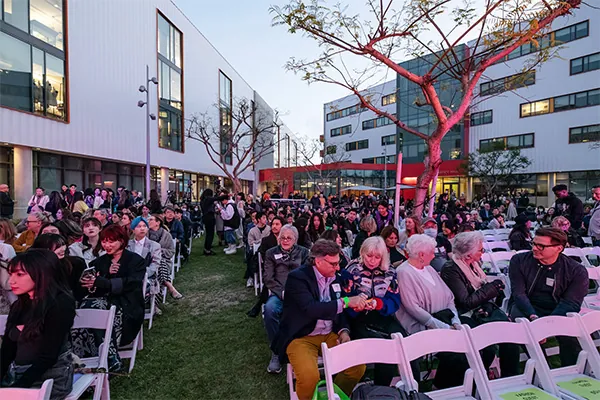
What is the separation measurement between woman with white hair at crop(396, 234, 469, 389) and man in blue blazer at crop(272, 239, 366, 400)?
21.8 inches

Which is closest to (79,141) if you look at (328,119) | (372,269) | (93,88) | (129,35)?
(93,88)

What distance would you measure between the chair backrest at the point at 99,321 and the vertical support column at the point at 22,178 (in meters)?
13.3

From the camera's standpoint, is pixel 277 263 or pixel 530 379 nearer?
pixel 530 379

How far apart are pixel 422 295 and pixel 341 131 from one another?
45365mm

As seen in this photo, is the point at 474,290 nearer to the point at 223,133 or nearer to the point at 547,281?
the point at 547,281

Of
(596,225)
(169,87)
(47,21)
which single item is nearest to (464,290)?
(596,225)

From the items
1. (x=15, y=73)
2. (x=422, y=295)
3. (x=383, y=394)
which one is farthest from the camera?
(x=15, y=73)

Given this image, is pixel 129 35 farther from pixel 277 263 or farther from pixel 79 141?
pixel 277 263

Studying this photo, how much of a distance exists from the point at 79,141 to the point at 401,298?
1624cm

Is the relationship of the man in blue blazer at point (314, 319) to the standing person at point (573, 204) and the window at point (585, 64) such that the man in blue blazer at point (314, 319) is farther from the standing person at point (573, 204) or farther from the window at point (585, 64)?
the window at point (585, 64)

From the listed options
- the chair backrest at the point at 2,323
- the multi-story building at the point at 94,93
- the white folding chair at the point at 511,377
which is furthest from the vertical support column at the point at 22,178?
the white folding chair at the point at 511,377

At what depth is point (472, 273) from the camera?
3193 mm

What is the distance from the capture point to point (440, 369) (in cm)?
267

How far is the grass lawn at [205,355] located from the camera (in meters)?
2.98
